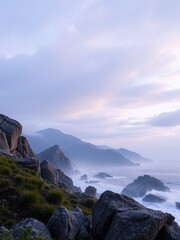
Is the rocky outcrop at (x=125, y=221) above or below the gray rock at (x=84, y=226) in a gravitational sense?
above

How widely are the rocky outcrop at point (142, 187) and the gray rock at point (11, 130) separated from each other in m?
79.9

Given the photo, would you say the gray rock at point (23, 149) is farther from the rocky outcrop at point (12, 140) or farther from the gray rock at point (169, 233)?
the gray rock at point (169, 233)

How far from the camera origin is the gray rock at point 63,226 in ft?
39.8

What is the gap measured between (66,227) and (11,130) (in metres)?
37.4

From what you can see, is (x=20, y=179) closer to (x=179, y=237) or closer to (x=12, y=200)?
(x=12, y=200)

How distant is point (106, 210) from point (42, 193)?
6.53 meters

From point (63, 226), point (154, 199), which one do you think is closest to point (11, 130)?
point (63, 226)

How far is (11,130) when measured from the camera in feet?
158

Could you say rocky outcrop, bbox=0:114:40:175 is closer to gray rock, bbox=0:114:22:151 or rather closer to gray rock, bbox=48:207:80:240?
gray rock, bbox=0:114:22:151

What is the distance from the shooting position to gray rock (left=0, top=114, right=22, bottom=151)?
155 feet

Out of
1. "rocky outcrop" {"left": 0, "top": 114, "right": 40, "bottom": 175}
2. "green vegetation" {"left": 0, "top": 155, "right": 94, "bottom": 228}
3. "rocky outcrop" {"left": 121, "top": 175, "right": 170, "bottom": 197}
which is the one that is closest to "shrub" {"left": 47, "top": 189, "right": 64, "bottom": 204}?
"green vegetation" {"left": 0, "top": 155, "right": 94, "bottom": 228}

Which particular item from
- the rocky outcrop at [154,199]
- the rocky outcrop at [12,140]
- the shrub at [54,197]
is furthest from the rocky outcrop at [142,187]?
the shrub at [54,197]

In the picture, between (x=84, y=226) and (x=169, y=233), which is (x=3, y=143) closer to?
(x=84, y=226)

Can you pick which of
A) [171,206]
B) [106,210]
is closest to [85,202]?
[106,210]
